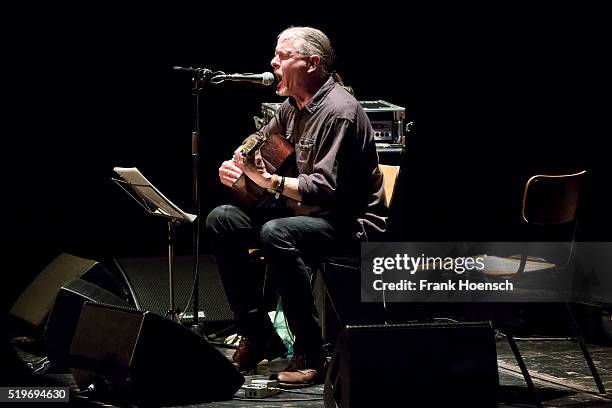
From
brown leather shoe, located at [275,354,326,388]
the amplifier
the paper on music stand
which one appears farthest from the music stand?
the amplifier

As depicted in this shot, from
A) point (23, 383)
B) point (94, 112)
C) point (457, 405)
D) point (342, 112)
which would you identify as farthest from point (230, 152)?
point (457, 405)

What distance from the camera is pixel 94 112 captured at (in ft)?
19.5

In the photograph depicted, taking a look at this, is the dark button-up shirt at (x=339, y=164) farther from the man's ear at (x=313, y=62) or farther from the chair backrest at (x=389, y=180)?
the chair backrest at (x=389, y=180)

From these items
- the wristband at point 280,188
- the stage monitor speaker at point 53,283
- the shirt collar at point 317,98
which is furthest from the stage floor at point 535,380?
the shirt collar at point 317,98

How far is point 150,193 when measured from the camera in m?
4.33

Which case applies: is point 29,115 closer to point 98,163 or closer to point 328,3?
point 98,163

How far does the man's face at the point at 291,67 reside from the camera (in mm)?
4227

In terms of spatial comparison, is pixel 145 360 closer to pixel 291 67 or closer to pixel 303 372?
pixel 303 372

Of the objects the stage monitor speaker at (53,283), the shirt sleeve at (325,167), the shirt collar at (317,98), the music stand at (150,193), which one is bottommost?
the stage monitor speaker at (53,283)

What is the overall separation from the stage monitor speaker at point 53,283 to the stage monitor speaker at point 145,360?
38.9 inches

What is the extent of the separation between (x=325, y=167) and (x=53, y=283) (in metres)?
1.54

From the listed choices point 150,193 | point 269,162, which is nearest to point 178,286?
point 150,193

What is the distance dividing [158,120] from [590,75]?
2711 millimetres

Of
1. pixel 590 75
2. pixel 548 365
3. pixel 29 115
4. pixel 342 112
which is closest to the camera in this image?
pixel 342 112
